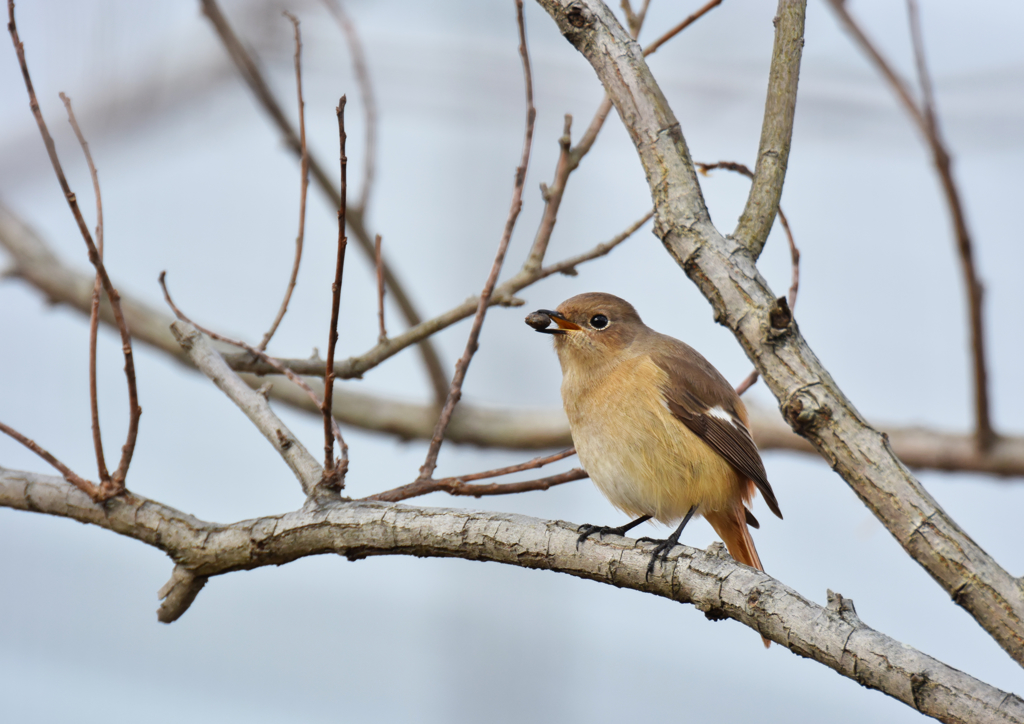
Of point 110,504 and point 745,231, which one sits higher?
point 745,231

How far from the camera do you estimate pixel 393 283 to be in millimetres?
4734

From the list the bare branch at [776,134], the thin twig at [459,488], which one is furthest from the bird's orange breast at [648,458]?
the bare branch at [776,134]

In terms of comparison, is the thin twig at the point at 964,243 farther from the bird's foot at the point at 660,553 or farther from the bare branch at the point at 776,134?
the bird's foot at the point at 660,553

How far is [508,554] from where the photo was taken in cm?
225

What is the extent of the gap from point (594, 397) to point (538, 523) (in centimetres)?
136

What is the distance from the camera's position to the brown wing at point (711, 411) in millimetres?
3375

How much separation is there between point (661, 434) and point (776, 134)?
149 centimetres

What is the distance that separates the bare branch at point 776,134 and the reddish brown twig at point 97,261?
5.33ft

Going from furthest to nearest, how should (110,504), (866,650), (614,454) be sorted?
(614,454) < (110,504) < (866,650)

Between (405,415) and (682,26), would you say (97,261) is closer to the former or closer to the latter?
(682,26)

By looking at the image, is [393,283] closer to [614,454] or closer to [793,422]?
[614,454]

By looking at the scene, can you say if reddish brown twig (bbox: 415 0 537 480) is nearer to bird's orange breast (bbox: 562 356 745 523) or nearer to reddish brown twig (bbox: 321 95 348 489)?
reddish brown twig (bbox: 321 95 348 489)

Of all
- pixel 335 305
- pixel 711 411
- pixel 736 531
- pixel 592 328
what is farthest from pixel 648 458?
pixel 335 305

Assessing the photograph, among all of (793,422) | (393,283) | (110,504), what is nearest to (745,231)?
(793,422)
